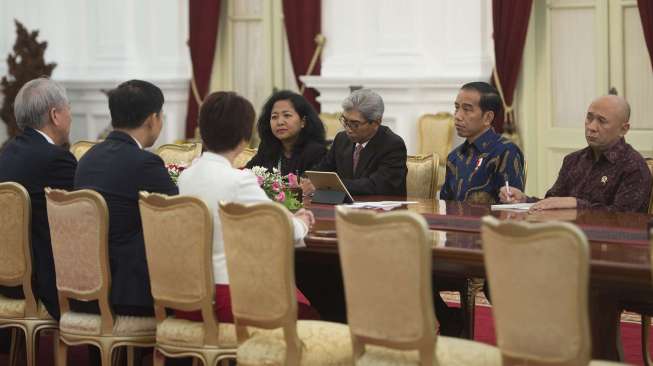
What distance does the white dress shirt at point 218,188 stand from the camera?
13.9 ft

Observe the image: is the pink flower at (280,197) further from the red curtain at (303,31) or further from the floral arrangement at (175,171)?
the red curtain at (303,31)

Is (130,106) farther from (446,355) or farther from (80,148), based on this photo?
(80,148)

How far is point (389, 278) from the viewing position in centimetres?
356

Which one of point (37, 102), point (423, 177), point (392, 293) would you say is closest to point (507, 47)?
point (423, 177)

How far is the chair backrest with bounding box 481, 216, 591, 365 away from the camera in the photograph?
10.6ft

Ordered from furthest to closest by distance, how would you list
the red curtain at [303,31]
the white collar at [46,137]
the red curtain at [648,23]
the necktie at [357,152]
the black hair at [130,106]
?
the red curtain at [303,31]
the red curtain at [648,23]
the necktie at [357,152]
the white collar at [46,137]
the black hair at [130,106]

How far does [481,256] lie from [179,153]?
3834mm

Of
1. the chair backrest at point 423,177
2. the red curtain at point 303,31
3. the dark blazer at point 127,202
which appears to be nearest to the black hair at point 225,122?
the dark blazer at point 127,202

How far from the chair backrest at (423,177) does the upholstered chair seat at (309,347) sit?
241 cm

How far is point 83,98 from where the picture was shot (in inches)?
480

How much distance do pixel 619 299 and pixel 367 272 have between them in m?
1.56

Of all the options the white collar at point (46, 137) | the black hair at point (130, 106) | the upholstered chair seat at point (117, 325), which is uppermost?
the black hair at point (130, 106)

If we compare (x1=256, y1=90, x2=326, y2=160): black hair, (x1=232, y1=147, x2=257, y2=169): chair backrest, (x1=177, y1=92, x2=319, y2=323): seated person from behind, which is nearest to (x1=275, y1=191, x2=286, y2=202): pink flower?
(x1=177, y1=92, x2=319, y2=323): seated person from behind

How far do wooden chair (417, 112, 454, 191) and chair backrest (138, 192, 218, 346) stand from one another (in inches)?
223
